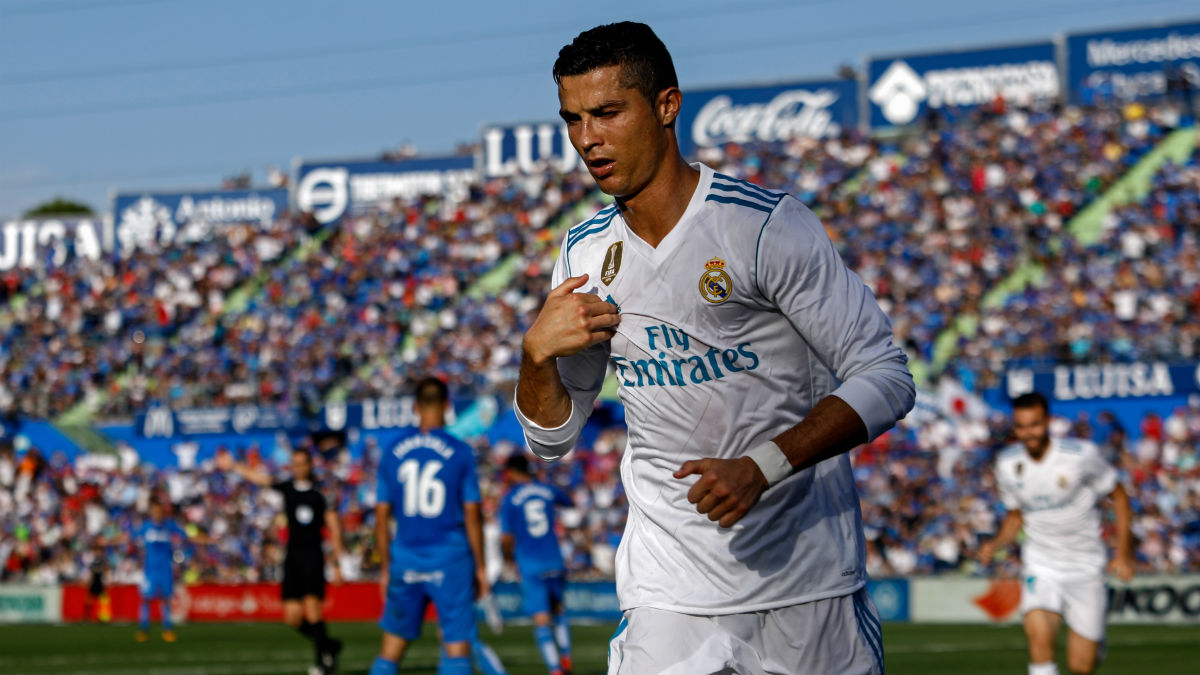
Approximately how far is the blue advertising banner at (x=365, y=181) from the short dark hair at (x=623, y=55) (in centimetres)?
4416

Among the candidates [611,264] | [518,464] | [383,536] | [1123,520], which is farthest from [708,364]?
[518,464]

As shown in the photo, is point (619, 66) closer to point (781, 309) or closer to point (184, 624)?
point (781, 309)

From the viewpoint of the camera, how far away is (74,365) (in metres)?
39.6

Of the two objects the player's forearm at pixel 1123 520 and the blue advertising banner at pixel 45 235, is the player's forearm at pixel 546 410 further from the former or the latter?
the blue advertising banner at pixel 45 235

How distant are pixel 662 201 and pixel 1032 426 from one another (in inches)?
290

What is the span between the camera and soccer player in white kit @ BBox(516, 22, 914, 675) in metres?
4.09

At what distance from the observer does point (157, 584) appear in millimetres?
24328

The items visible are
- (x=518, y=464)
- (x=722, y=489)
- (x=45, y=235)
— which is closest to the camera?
(x=722, y=489)

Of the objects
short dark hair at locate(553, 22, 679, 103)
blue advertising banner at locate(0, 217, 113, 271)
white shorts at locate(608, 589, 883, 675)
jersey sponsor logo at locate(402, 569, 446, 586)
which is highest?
blue advertising banner at locate(0, 217, 113, 271)

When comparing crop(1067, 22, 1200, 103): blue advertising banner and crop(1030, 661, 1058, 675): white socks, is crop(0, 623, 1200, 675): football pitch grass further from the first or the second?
crop(1067, 22, 1200, 103): blue advertising banner

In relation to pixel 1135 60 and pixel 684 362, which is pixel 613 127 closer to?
Answer: pixel 684 362

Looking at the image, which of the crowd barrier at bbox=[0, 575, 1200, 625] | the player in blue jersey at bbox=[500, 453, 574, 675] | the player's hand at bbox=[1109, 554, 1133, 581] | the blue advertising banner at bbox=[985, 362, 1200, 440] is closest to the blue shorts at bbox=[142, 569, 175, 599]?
the crowd barrier at bbox=[0, 575, 1200, 625]

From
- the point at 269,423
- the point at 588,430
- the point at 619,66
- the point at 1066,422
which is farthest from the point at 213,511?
the point at 619,66

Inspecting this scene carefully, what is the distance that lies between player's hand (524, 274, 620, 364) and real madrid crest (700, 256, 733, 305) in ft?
0.90
